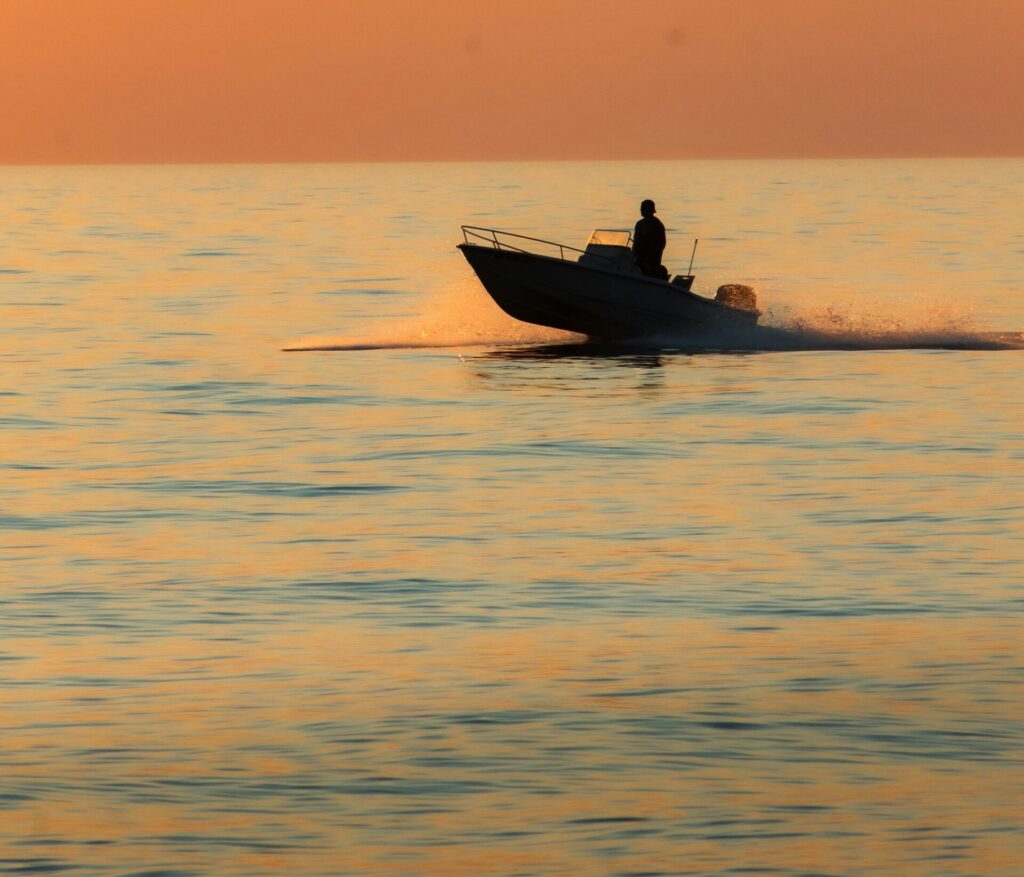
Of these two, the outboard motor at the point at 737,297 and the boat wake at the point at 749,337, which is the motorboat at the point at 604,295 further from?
the boat wake at the point at 749,337

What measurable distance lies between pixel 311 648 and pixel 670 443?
942 cm

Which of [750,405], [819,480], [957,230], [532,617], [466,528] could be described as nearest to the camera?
[532,617]

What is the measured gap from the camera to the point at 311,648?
11383 mm

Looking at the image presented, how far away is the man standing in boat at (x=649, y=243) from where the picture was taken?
2738 cm

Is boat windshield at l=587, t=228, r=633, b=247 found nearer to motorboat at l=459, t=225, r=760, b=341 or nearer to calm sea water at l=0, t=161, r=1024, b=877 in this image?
motorboat at l=459, t=225, r=760, b=341

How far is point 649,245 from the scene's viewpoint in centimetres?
2764

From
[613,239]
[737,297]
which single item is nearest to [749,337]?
[737,297]

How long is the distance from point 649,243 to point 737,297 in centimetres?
202

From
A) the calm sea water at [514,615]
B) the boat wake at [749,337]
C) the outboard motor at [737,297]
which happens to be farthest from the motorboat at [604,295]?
the calm sea water at [514,615]

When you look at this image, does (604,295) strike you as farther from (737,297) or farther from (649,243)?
(737,297)

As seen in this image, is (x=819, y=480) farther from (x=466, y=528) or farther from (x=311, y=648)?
(x=311, y=648)

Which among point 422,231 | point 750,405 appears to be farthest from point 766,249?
point 750,405

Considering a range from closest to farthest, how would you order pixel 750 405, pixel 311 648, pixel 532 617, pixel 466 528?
pixel 311 648, pixel 532 617, pixel 466 528, pixel 750 405

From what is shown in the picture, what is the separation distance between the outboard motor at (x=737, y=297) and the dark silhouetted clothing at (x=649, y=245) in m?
1.07
